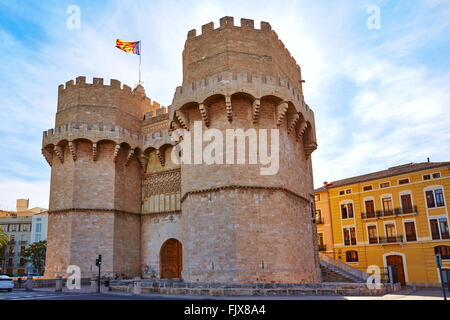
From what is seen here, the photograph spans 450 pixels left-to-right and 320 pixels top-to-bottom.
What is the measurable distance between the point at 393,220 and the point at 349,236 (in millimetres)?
4424

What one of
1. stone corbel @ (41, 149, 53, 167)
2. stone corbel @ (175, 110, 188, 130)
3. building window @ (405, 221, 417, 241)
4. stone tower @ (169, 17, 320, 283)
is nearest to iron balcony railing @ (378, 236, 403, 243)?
building window @ (405, 221, 417, 241)

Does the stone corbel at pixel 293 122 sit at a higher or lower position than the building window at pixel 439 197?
higher

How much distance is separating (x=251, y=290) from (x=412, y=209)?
20865mm

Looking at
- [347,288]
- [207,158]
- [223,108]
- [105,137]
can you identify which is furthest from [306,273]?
[105,137]

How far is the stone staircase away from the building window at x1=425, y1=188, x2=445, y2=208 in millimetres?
10291

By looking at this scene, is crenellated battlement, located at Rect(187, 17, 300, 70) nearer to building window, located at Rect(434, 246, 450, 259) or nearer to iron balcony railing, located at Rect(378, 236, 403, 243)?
iron balcony railing, located at Rect(378, 236, 403, 243)

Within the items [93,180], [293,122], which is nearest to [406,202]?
[293,122]

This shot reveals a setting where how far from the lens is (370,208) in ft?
110

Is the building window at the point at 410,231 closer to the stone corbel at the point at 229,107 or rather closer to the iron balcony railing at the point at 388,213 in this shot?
the iron balcony railing at the point at 388,213

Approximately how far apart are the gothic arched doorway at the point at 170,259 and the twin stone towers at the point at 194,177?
0.30 feet

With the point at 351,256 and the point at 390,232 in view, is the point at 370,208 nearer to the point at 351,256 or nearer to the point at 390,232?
the point at 390,232

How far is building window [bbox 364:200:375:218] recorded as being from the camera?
33.1m

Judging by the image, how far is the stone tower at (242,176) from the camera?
722 inches

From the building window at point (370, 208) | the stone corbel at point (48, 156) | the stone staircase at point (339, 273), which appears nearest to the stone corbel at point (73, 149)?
the stone corbel at point (48, 156)
